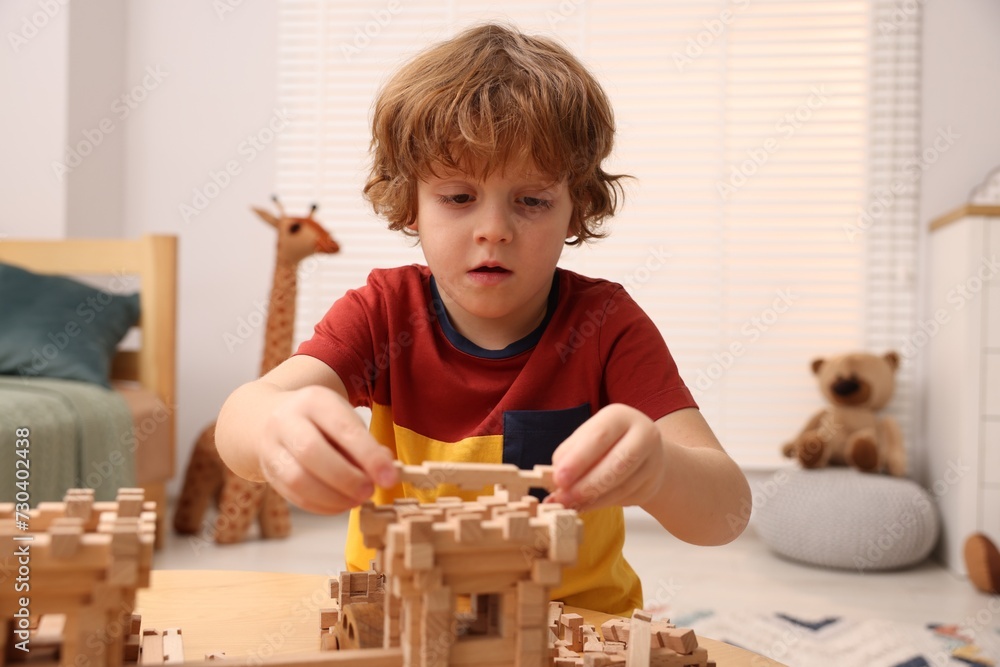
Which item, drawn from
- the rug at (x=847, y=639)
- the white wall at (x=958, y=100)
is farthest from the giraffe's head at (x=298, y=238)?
the white wall at (x=958, y=100)

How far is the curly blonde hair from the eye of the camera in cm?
84

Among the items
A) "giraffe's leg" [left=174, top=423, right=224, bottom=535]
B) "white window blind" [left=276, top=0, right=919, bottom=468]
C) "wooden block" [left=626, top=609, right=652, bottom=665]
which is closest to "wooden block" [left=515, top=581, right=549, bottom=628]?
"wooden block" [left=626, top=609, right=652, bottom=665]

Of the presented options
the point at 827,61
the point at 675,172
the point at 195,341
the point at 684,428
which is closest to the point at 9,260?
the point at 195,341

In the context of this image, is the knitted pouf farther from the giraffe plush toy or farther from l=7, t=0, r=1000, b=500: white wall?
l=7, t=0, r=1000, b=500: white wall

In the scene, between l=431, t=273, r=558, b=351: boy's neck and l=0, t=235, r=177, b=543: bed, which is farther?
l=0, t=235, r=177, b=543: bed

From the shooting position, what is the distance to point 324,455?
1.67ft

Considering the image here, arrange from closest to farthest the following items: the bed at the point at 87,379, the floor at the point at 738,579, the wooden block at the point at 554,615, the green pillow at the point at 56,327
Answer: the wooden block at the point at 554,615, the bed at the point at 87,379, the floor at the point at 738,579, the green pillow at the point at 56,327

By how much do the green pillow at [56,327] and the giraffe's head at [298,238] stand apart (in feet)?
1.58

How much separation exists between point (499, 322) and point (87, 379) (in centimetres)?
169

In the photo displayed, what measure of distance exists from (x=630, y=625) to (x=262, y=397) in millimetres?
342

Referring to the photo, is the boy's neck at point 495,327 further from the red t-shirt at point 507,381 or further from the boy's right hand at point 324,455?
the boy's right hand at point 324,455

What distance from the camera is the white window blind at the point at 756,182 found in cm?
288

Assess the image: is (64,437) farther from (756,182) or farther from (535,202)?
(756,182)

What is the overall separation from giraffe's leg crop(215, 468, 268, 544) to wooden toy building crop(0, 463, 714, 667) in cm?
211
